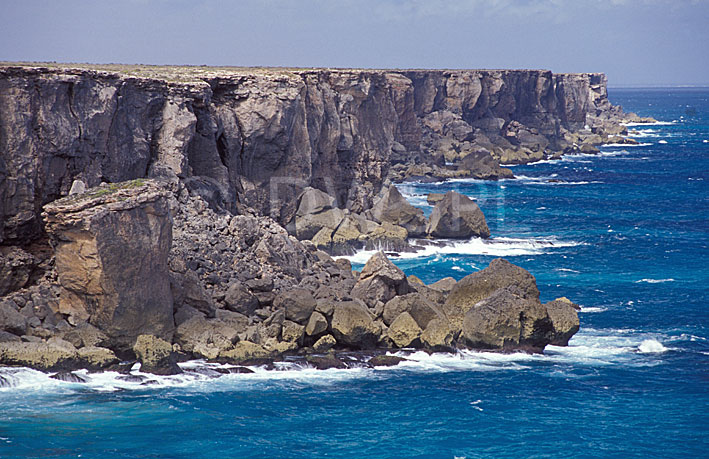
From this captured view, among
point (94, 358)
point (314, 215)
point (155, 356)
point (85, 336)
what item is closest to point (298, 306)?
point (155, 356)

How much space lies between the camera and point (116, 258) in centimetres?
3347

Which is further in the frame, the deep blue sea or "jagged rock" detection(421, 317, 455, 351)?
"jagged rock" detection(421, 317, 455, 351)

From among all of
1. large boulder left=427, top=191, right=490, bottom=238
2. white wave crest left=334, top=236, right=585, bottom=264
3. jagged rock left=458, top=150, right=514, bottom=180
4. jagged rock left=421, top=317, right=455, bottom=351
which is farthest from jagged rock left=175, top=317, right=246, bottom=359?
jagged rock left=458, top=150, right=514, bottom=180

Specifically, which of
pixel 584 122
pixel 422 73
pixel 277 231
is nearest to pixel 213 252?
pixel 277 231

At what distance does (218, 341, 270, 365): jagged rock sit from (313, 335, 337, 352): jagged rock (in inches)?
92.7

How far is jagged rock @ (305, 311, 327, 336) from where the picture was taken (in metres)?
36.8

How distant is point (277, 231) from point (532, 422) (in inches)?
756

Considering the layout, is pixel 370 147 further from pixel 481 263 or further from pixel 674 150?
pixel 674 150

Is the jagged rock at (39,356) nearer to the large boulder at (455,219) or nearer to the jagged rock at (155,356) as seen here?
the jagged rock at (155,356)

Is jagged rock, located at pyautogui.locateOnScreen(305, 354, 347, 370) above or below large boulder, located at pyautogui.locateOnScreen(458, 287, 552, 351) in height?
below

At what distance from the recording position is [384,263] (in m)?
40.3

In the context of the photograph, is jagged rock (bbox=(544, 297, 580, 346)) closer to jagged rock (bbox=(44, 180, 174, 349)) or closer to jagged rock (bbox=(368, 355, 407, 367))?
jagged rock (bbox=(368, 355, 407, 367))

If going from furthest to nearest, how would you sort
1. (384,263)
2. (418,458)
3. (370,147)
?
(370,147) → (384,263) → (418,458)

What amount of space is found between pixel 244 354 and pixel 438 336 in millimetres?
8925
